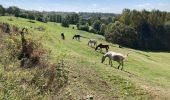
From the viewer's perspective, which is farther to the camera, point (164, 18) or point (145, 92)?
point (164, 18)

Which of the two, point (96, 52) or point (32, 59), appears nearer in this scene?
point (32, 59)

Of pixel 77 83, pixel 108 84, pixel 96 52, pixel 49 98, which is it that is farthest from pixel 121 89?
pixel 96 52

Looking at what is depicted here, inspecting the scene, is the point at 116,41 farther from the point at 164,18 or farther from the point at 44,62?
the point at 44,62

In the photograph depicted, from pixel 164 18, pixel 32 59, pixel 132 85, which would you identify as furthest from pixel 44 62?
pixel 164 18

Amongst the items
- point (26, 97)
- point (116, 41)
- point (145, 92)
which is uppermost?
point (26, 97)

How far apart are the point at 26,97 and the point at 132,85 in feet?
34.3

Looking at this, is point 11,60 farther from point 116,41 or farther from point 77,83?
point 116,41

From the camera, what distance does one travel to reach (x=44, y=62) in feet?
77.5

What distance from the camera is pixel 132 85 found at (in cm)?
2450

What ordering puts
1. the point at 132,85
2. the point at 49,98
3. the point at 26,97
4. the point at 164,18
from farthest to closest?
the point at 164,18, the point at 132,85, the point at 49,98, the point at 26,97

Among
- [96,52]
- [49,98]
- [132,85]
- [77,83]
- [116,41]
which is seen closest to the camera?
[49,98]

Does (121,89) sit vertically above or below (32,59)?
below

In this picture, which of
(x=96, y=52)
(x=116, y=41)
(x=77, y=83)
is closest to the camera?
(x=77, y=83)

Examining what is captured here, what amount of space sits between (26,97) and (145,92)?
33.6 feet
